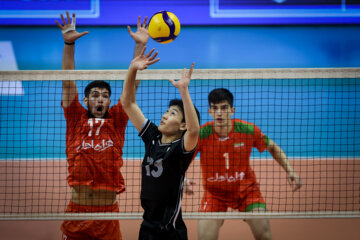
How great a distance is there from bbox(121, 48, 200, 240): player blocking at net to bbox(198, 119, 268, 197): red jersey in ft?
3.38

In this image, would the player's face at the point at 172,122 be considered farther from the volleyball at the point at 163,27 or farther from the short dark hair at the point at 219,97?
the short dark hair at the point at 219,97

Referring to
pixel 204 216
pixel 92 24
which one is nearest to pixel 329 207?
pixel 204 216

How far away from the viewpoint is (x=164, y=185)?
2824 mm

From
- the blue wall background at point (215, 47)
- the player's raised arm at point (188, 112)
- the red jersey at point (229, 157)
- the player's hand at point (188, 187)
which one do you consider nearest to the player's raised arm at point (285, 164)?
the red jersey at point (229, 157)

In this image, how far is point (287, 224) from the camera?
5227 millimetres

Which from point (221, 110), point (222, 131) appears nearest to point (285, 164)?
point (222, 131)

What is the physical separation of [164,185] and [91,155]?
3.35 feet

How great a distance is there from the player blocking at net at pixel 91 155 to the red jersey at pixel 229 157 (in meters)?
0.97

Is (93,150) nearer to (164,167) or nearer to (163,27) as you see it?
(164,167)

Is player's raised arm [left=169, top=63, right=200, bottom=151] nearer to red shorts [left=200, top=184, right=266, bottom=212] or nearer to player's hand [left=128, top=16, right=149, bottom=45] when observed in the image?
player's hand [left=128, top=16, right=149, bottom=45]

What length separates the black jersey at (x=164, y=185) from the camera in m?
2.79

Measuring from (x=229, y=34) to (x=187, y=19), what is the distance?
40.5 inches

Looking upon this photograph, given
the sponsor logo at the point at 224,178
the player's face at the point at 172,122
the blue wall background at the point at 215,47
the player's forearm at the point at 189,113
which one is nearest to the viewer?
the player's forearm at the point at 189,113

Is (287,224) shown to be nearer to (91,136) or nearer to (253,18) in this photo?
(91,136)
